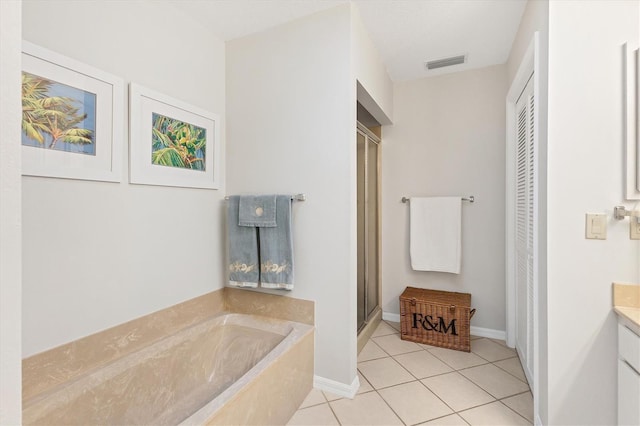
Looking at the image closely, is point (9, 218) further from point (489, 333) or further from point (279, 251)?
point (489, 333)

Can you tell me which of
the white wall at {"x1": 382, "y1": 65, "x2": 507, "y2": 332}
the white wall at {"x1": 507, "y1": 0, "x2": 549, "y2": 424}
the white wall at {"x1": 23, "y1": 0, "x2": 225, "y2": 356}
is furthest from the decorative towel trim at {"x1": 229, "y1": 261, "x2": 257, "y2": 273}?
the white wall at {"x1": 507, "y1": 0, "x2": 549, "y2": 424}

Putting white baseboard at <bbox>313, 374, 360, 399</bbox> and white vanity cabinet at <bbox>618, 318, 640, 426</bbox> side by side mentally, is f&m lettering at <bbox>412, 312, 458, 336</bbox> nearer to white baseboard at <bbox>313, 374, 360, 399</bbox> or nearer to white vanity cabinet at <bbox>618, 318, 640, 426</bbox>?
white baseboard at <bbox>313, 374, 360, 399</bbox>

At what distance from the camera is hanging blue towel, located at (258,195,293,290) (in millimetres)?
1988

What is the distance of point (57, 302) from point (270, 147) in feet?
4.60

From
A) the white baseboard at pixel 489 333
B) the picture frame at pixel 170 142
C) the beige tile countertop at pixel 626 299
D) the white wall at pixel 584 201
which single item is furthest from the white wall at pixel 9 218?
the white baseboard at pixel 489 333

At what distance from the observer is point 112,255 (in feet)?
5.26

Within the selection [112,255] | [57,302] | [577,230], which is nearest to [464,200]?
[577,230]

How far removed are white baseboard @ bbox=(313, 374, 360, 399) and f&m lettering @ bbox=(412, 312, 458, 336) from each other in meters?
0.86

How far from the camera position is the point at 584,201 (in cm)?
140

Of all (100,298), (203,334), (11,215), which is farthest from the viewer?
(203,334)

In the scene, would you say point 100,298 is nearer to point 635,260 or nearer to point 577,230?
point 577,230

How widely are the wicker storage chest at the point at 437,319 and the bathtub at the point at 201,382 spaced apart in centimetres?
107

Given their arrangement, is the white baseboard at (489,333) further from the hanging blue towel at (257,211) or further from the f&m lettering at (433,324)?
the hanging blue towel at (257,211)

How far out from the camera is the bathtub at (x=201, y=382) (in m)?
1.31
